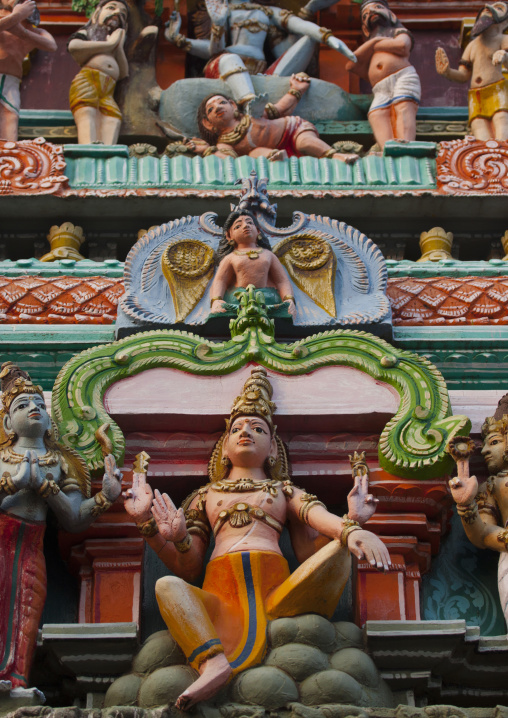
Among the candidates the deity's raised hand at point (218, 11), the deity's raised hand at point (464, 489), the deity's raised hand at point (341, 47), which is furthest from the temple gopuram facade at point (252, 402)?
the deity's raised hand at point (218, 11)

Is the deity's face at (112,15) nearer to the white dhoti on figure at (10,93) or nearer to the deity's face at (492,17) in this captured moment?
the white dhoti on figure at (10,93)

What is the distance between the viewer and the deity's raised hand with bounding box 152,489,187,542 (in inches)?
346

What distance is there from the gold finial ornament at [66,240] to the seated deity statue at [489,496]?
516cm

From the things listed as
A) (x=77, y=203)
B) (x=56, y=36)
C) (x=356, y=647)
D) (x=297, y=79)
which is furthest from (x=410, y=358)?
(x=56, y=36)

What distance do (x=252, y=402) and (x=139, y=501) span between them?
1.32 meters

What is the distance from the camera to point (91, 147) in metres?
14.6

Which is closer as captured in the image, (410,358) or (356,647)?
(356,647)

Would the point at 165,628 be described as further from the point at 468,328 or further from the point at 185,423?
the point at 468,328

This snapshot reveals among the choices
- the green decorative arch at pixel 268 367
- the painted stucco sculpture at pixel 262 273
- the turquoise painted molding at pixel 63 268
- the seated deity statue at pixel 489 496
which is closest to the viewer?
the seated deity statue at pixel 489 496

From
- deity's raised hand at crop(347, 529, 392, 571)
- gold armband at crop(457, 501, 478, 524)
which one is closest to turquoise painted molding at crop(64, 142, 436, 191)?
gold armband at crop(457, 501, 478, 524)

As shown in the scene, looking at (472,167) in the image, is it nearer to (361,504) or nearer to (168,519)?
(361,504)

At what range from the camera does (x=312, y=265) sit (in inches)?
470

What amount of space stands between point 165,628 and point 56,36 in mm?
10409

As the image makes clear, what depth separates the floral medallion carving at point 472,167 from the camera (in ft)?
46.7
